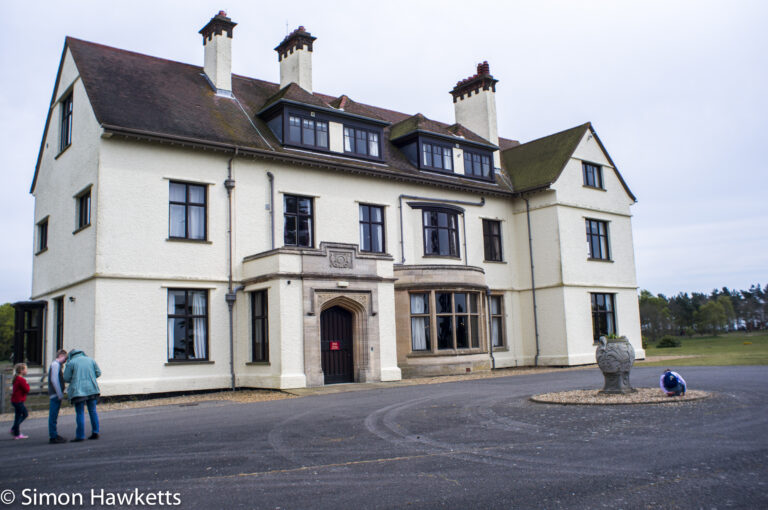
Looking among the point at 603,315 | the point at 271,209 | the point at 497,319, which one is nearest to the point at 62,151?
the point at 271,209

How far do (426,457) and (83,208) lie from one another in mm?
16963

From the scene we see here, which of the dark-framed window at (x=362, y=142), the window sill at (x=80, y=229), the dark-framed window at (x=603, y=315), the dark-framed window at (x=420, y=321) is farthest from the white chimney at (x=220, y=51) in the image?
the dark-framed window at (x=603, y=315)

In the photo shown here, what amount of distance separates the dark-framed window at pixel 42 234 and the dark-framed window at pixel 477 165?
57.7ft

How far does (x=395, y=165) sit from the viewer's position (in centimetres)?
2661

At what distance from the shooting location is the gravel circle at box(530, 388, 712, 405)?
40.7ft

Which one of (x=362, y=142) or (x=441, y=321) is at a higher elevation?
(x=362, y=142)

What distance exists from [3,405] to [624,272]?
26282 mm

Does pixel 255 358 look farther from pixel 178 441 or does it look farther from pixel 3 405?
pixel 178 441

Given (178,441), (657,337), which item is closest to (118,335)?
(178,441)

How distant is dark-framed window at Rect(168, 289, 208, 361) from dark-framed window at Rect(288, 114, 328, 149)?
266 inches

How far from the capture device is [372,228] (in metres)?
25.0

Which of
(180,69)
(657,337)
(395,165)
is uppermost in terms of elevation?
(180,69)

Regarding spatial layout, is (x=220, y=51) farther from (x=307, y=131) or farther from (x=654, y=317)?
(x=654, y=317)

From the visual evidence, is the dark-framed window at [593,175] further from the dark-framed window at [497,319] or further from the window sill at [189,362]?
the window sill at [189,362]
